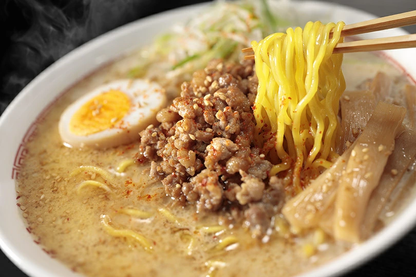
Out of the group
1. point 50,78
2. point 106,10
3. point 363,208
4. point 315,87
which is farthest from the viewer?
point 106,10

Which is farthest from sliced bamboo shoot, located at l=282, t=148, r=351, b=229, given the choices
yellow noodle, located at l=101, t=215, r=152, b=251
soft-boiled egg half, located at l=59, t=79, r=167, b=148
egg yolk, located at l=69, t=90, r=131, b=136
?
egg yolk, located at l=69, t=90, r=131, b=136

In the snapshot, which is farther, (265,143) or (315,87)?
(265,143)

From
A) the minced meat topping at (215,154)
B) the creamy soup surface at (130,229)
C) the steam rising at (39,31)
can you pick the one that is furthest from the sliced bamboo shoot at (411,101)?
the steam rising at (39,31)

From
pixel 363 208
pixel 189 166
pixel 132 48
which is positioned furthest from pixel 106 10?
pixel 363 208

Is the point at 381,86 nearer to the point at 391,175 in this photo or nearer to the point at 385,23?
the point at 385,23

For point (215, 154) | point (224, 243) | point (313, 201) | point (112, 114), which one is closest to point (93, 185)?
point (112, 114)

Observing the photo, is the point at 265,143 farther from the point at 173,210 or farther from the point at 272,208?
the point at 173,210
